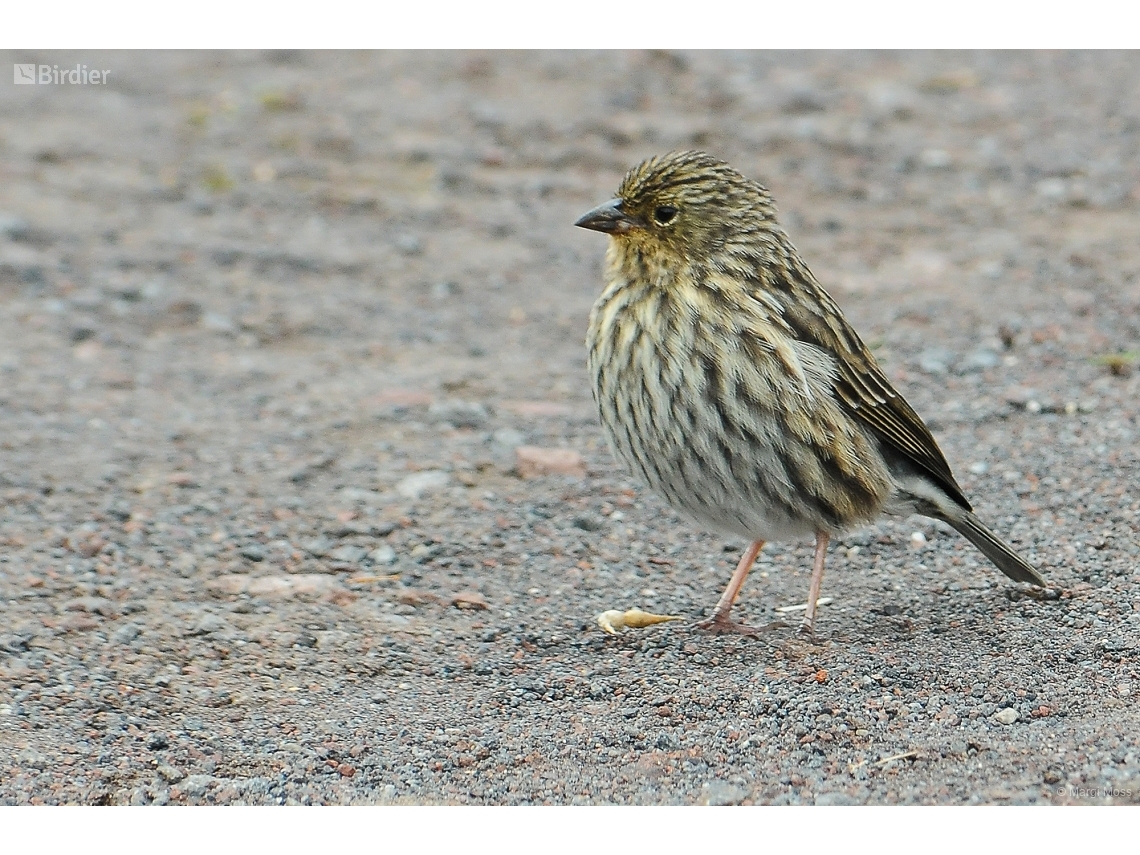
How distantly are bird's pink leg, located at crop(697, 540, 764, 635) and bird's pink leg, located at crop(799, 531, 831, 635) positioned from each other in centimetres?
17

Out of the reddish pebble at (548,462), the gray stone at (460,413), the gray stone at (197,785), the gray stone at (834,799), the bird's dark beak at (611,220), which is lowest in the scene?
the gray stone at (197,785)

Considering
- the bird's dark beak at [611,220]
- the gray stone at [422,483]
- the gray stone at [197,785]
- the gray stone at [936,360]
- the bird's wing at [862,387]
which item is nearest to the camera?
the gray stone at [197,785]

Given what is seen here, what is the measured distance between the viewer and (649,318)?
16.8ft

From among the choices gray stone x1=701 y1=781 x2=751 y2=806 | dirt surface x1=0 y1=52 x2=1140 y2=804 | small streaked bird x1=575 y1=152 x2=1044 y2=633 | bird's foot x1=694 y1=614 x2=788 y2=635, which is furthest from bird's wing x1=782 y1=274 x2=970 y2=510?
gray stone x1=701 y1=781 x2=751 y2=806

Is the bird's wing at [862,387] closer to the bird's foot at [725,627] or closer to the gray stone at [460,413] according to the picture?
the bird's foot at [725,627]

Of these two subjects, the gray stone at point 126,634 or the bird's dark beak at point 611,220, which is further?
the bird's dark beak at point 611,220

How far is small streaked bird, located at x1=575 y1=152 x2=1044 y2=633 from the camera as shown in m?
5.02

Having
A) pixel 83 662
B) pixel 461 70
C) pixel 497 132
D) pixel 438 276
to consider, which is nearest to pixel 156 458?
pixel 83 662

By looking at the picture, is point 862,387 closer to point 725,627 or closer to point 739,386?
point 739,386

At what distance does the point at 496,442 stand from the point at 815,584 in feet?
6.55

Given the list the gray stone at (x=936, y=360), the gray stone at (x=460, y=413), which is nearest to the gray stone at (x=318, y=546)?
the gray stone at (x=460, y=413)

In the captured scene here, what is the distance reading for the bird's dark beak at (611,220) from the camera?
207 inches

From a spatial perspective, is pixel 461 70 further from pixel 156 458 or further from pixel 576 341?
pixel 156 458

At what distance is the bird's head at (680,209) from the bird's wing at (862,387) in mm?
319
